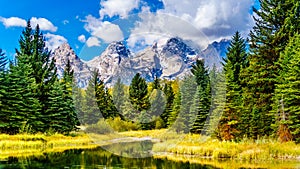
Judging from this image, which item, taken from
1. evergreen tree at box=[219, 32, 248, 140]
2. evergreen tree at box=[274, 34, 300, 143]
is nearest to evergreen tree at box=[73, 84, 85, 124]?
evergreen tree at box=[219, 32, 248, 140]

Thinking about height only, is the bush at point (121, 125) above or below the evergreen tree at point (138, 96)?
below

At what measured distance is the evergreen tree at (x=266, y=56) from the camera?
25.0 m

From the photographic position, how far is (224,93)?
27.9 meters

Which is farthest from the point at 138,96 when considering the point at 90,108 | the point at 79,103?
the point at 79,103

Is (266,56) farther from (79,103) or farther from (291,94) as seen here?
(79,103)

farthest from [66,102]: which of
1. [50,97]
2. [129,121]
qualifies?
[129,121]

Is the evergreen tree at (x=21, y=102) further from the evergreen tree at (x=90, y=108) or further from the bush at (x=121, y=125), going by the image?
the bush at (x=121, y=125)

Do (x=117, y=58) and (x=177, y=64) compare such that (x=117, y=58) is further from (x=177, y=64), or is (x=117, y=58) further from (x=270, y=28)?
(x=270, y=28)

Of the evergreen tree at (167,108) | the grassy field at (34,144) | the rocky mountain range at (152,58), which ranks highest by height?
the rocky mountain range at (152,58)

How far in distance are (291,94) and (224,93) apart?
7500 millimetres

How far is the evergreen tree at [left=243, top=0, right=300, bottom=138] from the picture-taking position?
82.0ft

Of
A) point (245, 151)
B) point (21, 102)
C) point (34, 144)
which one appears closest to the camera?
point (245, 151)

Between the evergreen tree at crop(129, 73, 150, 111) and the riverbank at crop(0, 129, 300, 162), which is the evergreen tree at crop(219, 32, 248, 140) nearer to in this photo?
the riverbank at crop(0, 129, 300, 162)

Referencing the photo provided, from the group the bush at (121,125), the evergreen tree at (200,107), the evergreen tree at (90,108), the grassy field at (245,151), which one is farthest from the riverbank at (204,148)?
the evergreen tree at (200,107)
